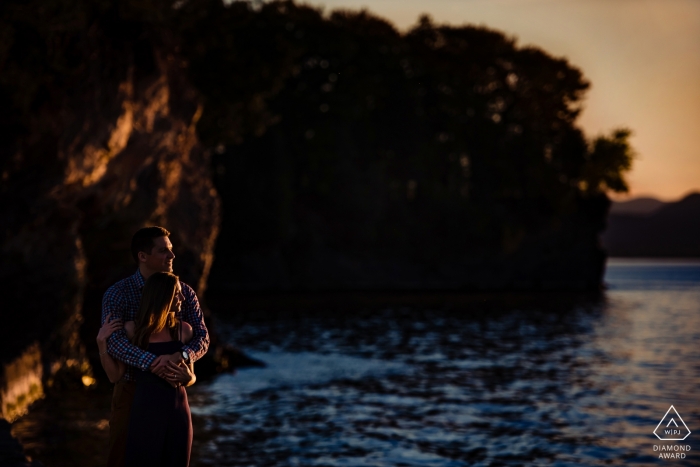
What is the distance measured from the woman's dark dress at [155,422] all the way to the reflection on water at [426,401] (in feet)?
24.3

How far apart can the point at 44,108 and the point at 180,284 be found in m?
13.0

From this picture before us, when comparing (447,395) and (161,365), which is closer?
(161,365)

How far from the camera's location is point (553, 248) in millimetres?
81438

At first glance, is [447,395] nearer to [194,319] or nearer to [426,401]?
[426,401]

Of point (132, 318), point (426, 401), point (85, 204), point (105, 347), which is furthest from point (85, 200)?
point (105, 347)

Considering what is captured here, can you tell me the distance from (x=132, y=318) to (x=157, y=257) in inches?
18.9

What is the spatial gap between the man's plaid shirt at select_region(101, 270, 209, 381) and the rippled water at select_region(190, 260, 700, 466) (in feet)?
25.2

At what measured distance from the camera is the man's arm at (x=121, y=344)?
6.19m

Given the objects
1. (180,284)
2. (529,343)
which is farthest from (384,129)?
(180,284)

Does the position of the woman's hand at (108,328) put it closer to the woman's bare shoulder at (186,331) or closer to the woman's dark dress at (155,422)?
the woman's dark dress at (155,422)

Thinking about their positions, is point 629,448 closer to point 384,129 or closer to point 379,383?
point 379,383
